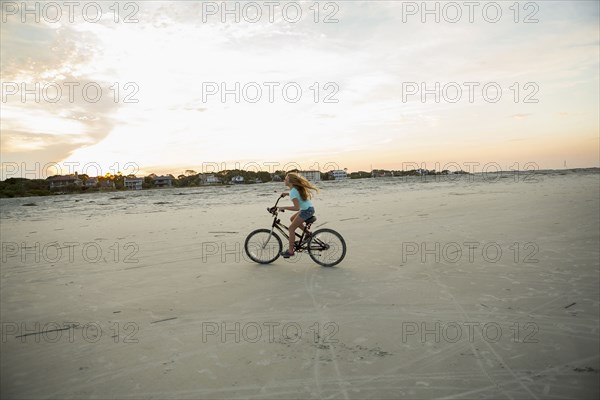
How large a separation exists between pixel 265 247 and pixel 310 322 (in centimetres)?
359

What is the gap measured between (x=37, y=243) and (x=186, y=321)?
9.53m

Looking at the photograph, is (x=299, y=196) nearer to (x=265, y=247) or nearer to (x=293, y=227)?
(x=293, y=227)

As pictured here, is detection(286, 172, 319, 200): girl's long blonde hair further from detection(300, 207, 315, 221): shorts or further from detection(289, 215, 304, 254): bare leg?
detection(289, 215, 304, 254): bare leg

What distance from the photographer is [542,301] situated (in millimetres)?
5582

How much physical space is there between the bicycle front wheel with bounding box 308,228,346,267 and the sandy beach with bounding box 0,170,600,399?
27cm

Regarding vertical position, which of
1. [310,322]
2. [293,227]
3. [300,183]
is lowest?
[310,322]

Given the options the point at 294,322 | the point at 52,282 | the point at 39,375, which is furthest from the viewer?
the point at 52,282

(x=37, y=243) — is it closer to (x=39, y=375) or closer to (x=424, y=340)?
(x=39, y=375)

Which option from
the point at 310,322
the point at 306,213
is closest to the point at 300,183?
the point at 306,213

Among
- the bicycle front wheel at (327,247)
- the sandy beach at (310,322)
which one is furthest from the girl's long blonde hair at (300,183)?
the sandy beach at (310,322)

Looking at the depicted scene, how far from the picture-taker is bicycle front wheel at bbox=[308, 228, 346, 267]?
806 centimetres

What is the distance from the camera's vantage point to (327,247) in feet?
26.4

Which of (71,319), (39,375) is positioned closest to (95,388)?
(39,375)

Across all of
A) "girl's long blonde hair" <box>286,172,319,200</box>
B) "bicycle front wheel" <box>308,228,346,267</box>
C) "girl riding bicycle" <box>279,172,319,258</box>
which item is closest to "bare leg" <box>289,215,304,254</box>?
"girl riding bicycle" <box>279,172,319,258</box>
